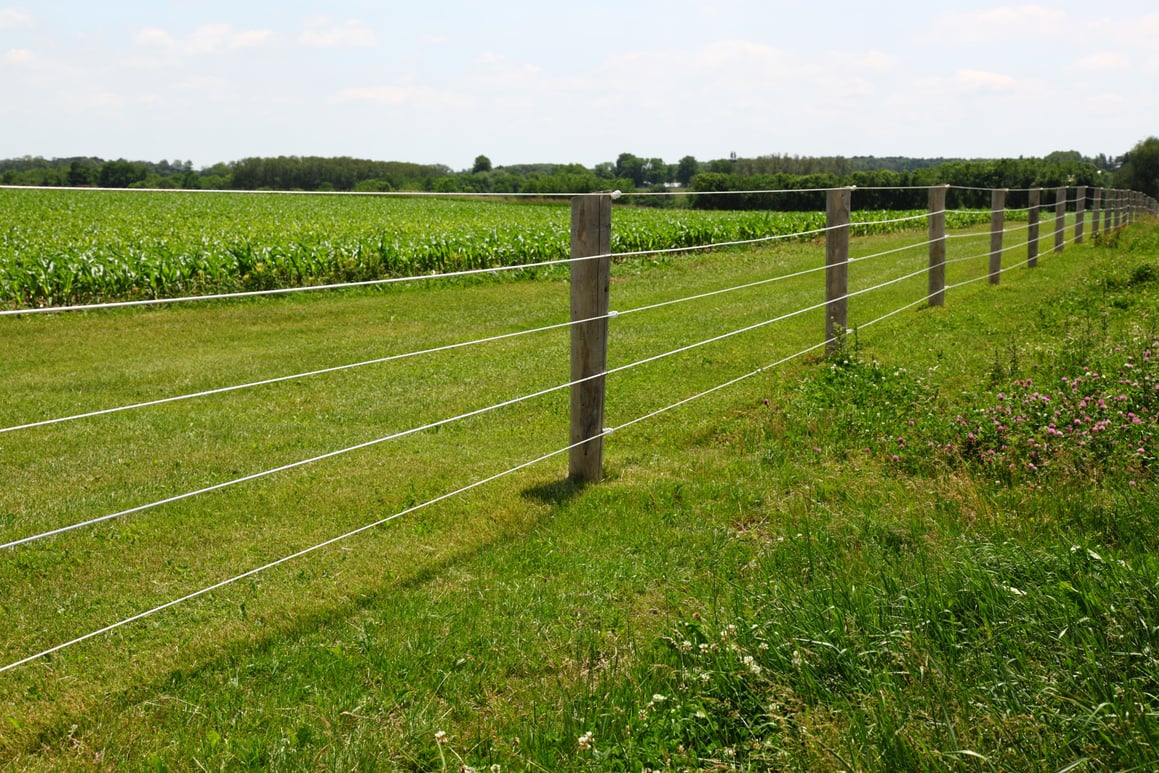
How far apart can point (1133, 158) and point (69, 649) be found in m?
103

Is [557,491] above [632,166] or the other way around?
the other way around

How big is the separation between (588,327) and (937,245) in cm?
847

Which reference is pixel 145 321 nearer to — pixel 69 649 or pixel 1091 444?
pixel 69 649

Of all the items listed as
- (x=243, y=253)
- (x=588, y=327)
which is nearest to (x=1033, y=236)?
(x=243, y=253)

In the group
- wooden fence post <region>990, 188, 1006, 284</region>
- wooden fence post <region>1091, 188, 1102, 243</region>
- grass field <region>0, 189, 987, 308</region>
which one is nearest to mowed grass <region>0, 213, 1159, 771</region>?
grass field <region>0, 189, 987, 308</region>

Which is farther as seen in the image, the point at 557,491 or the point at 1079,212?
the point at 1079,212

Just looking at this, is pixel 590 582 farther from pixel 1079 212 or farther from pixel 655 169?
pixel 655 169

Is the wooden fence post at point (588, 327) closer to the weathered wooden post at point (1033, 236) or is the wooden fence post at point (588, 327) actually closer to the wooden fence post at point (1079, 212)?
the weathered wooden post at point (1033, 236)

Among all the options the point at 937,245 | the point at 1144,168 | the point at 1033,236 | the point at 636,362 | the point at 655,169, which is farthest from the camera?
the point at 655,169

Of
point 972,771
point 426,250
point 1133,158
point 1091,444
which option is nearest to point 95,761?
point 972,771

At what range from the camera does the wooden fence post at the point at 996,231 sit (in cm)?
1505

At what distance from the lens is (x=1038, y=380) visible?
7207 mm

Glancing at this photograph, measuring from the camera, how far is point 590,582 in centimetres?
460

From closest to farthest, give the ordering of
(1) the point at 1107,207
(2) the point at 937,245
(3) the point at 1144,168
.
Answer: (2) the point at 937,245 < (1) the point at 1107,207 < (3) the point at 1144,168
